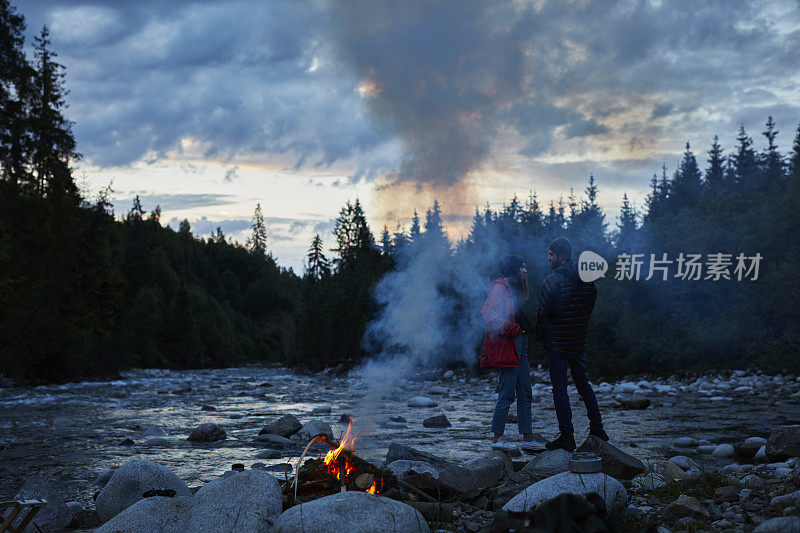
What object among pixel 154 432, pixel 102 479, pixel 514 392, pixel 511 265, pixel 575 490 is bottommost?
pixel 154 432

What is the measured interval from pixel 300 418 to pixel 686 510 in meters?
10.8

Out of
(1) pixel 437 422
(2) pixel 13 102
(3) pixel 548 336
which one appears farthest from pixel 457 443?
(2) pixel 13 102

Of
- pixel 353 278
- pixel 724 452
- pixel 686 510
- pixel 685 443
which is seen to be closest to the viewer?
pixel 686 510

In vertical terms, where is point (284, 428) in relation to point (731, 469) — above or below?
below

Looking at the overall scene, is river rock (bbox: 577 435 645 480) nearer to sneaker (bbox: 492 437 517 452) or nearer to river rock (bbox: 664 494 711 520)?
river rock (bbox: 664 494 711 520)

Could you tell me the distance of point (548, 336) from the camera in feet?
22.8

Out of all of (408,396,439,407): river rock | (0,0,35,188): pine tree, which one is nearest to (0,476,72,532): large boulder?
(408,396,439,407): river rock

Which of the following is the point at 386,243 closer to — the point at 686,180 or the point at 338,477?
the point at 338,477

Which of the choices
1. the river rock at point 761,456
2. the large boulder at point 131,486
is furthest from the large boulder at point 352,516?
the river rock at point 761,456

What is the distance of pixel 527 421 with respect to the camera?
8.10m

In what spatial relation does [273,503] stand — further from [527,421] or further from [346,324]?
[346,324]

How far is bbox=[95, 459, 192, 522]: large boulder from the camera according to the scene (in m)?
5.75

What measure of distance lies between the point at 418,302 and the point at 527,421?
237 cm

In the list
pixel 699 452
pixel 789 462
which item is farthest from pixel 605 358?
pixel 789 462
